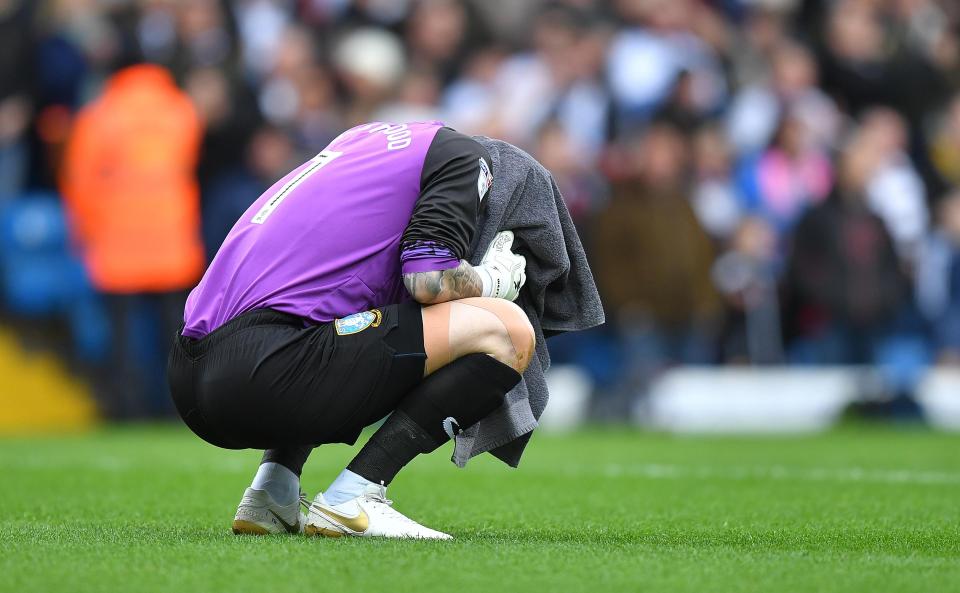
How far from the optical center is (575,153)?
41.8 feet

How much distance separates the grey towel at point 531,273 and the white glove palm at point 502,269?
4cm

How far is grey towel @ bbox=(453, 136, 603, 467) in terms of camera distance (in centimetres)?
501

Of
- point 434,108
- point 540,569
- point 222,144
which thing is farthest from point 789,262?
point 540,569

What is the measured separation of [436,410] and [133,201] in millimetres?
7535

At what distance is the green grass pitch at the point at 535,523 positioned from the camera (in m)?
3.97

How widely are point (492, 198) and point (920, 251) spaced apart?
9363 millimetres

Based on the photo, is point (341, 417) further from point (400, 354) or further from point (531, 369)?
point (531, 369)

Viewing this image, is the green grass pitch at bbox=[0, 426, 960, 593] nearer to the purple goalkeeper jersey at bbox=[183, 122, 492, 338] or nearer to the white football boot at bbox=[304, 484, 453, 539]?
the white football boot at bbox=[304, 484, 453, 539]

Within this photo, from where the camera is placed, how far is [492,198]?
5.04 m

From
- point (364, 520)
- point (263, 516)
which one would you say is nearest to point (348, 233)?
point (364, 520)

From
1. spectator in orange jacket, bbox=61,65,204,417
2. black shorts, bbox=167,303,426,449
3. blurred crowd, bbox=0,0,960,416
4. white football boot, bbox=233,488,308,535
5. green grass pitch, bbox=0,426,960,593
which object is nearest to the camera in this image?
green grass pitch, bbox=0,426,960,593

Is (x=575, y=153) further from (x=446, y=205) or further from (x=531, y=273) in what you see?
(x=446, y=205)

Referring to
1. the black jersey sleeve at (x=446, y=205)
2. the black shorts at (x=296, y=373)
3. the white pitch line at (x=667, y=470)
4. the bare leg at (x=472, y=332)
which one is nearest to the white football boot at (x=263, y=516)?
the black shorts at (x=296, y=373)

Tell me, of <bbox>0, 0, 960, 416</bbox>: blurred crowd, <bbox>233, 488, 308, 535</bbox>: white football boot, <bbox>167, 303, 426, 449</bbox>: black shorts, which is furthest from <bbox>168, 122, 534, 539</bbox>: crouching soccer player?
<bbox>0, 0, 960, 416</bbox>: blurred crowd
